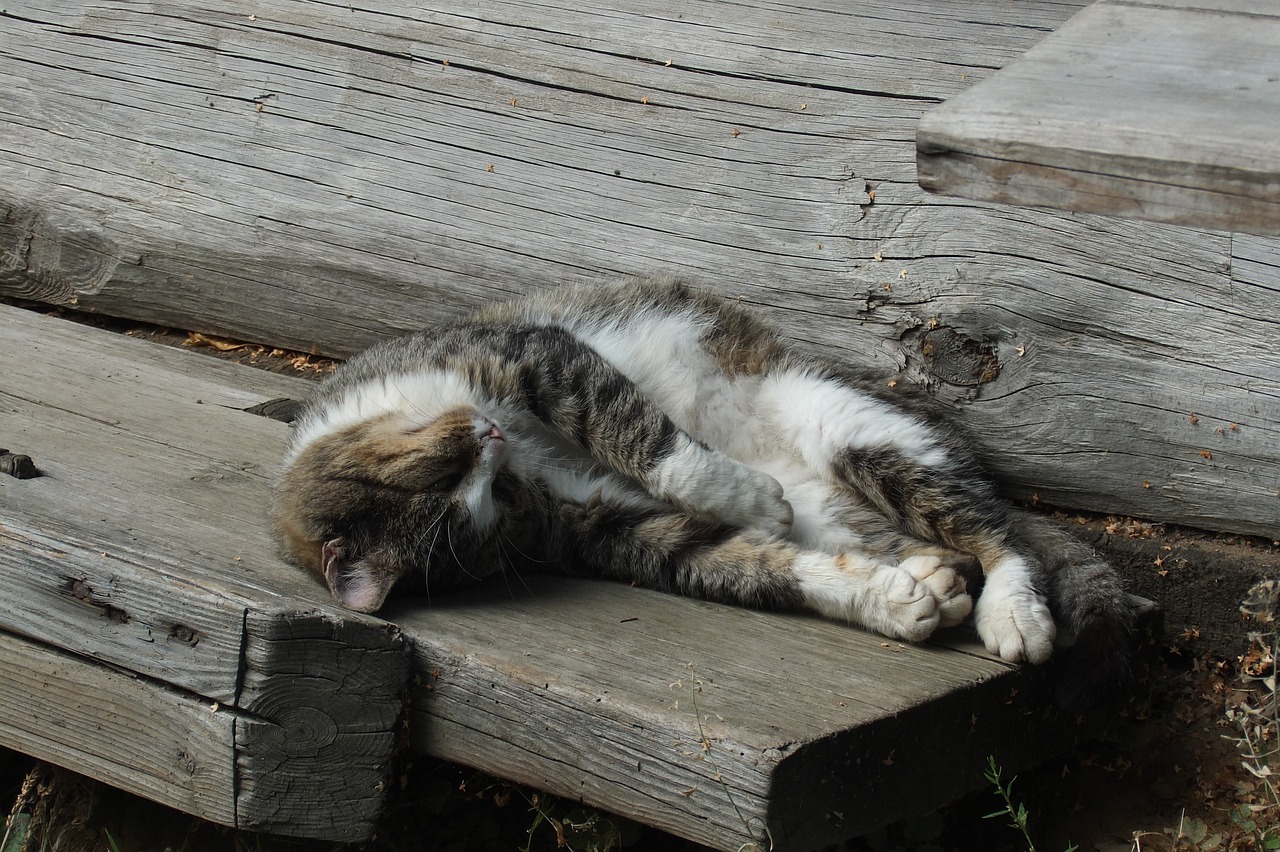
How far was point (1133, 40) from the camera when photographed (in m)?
1.95

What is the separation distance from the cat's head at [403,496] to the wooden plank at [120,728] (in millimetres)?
473

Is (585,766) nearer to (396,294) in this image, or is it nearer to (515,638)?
(515,638)

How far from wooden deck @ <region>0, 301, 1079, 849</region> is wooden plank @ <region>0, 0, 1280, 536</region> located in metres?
0.95

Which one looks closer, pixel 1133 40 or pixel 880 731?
pixel 1133 40

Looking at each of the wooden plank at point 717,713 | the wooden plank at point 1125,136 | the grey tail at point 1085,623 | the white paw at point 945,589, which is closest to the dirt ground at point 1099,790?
the grey tail at point 1085,623

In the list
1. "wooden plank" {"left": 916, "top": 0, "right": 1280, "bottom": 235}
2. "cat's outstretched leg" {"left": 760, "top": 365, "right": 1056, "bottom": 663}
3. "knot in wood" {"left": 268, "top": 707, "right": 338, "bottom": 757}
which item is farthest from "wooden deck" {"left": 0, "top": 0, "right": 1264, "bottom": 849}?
"wooden plank" {"left": 916, "top": 0, "right": 1280, "bottom": 235}

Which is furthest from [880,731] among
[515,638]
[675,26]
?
[675,26]

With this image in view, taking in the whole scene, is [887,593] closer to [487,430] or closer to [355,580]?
[487,430]

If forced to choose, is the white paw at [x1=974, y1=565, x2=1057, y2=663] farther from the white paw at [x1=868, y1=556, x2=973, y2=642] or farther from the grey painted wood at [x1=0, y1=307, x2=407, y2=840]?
the grey painted wood at [x1=0, y1=307, x2=407, y2=840]

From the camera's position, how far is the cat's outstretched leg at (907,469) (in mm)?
3178

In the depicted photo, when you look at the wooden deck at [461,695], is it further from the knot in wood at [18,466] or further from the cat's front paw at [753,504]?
the cat's front paw at [753,504]

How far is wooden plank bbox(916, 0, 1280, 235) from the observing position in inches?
59.4

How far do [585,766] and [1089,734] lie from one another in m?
1.43

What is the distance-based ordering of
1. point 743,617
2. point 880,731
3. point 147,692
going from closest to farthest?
point 880,731 → point 147,692 → point 743,617
